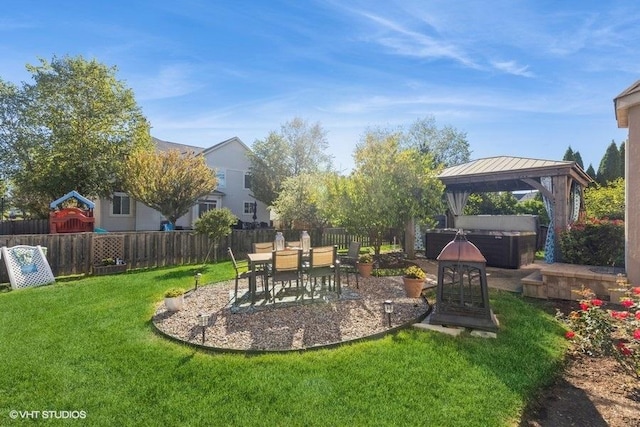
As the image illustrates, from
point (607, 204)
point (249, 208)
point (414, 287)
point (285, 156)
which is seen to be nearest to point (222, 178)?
point (249, 208)

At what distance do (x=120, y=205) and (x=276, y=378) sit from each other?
69.0 ft

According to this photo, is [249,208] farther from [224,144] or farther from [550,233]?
[550,233]

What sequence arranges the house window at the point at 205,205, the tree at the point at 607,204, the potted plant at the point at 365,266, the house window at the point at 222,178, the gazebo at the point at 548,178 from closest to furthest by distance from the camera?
the potted plant at the point at 365,266, the gazebo at the point at 548,178, the tree at the point at 607,204, the house window at the point at 205,205, the house window at the point at 222,178

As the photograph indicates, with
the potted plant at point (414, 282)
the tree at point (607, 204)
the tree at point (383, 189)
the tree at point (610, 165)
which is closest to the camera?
the potted plant at point (414, 282)

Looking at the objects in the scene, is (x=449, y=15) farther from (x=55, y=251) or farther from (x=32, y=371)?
(x=55, y=251)

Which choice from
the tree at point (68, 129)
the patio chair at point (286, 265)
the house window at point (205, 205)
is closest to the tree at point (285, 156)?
the house window at point (205, 205)

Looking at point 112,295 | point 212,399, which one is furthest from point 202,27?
point 212,399

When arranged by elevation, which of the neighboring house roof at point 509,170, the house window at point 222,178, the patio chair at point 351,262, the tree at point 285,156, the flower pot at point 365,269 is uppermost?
the tree at point 285,156

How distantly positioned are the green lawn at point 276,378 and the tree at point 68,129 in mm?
16570

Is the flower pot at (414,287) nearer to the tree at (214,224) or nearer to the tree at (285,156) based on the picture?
the tree at (214,224)

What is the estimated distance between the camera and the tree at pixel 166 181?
1464 cm

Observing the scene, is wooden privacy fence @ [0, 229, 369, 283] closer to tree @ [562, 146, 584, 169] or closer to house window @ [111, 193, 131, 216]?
house window @ [111, 193, 131, 216]

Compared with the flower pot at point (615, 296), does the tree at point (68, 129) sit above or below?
above

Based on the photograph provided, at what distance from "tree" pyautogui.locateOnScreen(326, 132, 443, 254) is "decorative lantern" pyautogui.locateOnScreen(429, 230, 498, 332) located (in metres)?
4.69
